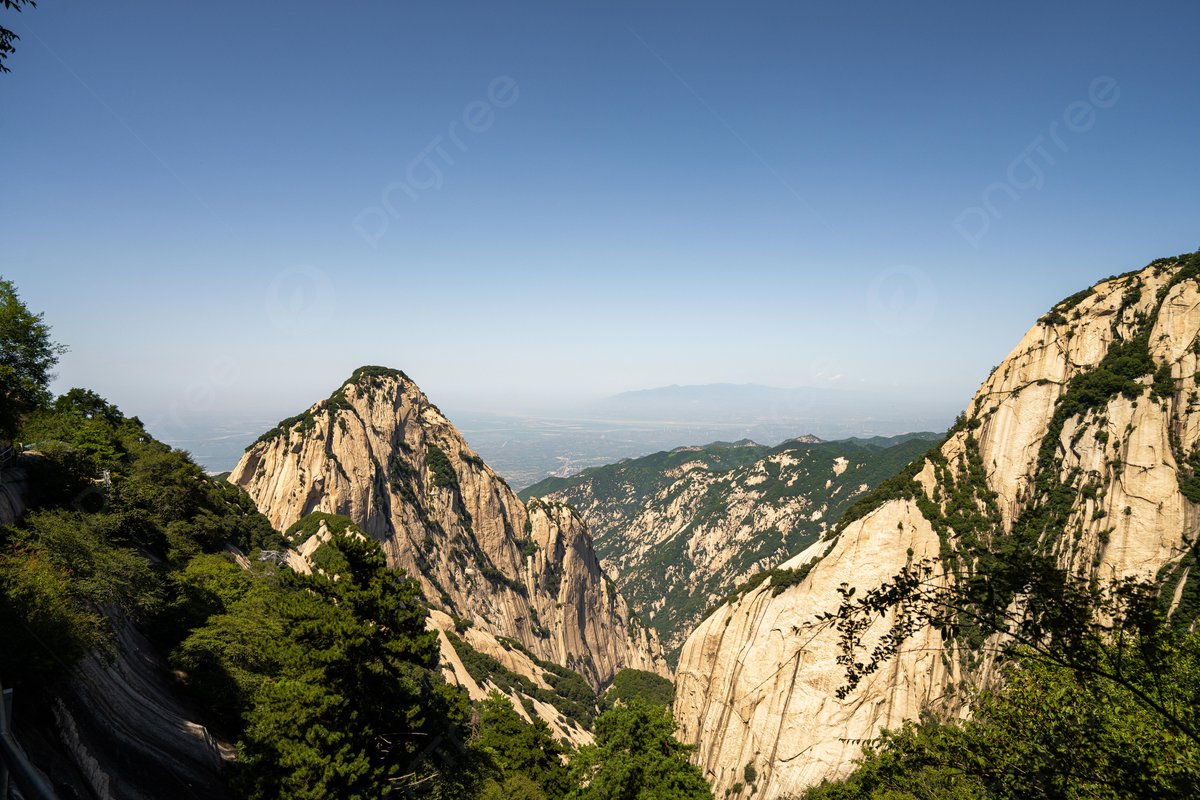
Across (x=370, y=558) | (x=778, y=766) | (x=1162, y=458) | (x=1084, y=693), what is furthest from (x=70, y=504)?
(x=1162, y=458)

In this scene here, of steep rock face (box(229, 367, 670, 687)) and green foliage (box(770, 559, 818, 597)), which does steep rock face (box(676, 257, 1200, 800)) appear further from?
steep rock face (box(229, 367, 670, 687))

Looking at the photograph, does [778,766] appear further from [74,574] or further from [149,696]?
[74,574]

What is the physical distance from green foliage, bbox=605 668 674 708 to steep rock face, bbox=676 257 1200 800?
1501 inches

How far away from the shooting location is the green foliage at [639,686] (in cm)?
8069

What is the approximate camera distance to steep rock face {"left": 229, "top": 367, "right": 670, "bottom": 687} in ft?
227

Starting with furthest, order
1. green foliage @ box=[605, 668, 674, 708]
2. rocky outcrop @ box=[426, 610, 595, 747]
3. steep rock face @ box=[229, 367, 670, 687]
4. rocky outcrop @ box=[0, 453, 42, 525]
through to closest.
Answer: green foliage @ box=[605, 668, 674, 708], steep rock face @ box=[229, 367, 670, 687], rocky outcrop @ box=[426, 610, 595, 747], rocky outcrop @ box=[0, 453, 42, 525]

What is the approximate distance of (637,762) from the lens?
2038 cm

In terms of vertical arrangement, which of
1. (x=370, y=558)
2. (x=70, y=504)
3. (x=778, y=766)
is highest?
(x=70, y=504)

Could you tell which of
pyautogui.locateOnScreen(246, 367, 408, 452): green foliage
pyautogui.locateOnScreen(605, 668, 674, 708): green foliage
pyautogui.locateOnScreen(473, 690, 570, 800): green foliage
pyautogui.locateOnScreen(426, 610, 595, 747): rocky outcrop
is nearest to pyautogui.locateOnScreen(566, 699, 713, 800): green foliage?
pyautogui.locateOnScreen(473, 690, 570, 800): green foliage

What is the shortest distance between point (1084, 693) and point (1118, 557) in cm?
3750

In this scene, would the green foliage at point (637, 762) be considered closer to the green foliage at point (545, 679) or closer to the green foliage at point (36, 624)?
the green foliage at point (36, 624)

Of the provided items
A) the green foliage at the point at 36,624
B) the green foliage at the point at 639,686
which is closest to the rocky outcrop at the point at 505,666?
the green foliage at the point at 639,686

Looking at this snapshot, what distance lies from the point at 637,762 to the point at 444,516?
70.8 m

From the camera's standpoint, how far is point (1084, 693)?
9.06 meters
